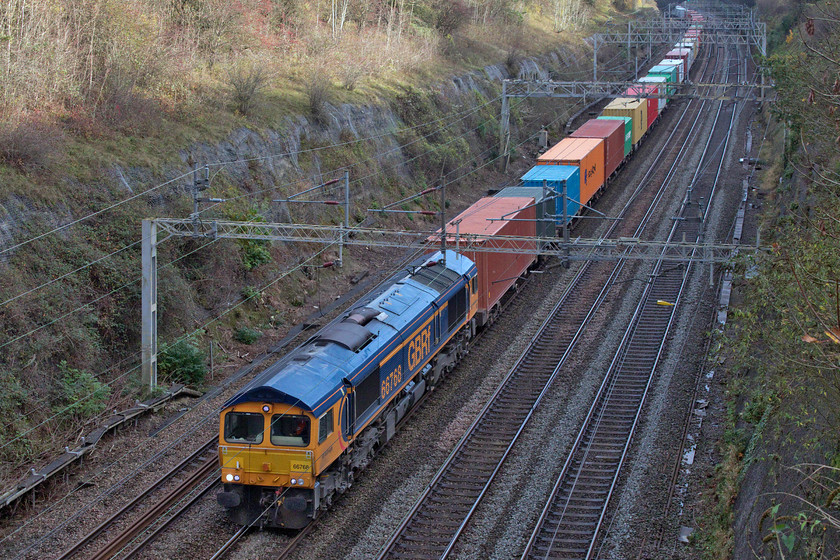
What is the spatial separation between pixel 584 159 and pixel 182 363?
19.7 metres

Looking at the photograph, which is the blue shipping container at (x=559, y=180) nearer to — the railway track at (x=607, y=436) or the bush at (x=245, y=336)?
the railway track at (x=607, y=436)

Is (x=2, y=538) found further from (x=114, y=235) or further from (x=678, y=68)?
(x=678, y=68)

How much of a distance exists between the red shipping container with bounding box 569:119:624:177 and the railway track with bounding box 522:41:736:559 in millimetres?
10639

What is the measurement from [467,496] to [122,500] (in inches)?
276

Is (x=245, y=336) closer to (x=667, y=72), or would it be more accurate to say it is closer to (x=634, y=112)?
(x=634, y=112)

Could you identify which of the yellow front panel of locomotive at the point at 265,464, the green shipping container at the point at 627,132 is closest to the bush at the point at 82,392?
the yellow front panel of locomotive at the point at 265,464

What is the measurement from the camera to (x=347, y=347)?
54.9ft

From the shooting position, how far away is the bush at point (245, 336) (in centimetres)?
2503

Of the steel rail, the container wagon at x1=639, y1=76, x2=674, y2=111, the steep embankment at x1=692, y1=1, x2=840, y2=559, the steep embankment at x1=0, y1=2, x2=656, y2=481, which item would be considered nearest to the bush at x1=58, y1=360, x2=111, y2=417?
the steep embankment at x1=0, y1=2, x2=656, y2=481

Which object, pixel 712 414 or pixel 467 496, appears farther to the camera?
pixel 712 414

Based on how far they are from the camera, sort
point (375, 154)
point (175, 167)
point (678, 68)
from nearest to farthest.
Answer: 1. point (175, 167)
2. point (375, 154)
3. point (678, 68)

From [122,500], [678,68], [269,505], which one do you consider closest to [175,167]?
[122,500]

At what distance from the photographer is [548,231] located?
31.8m

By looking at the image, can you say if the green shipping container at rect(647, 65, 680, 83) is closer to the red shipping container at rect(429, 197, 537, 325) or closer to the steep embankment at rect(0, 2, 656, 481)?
the steep embankment at rect(0, 2, 656, 481)
